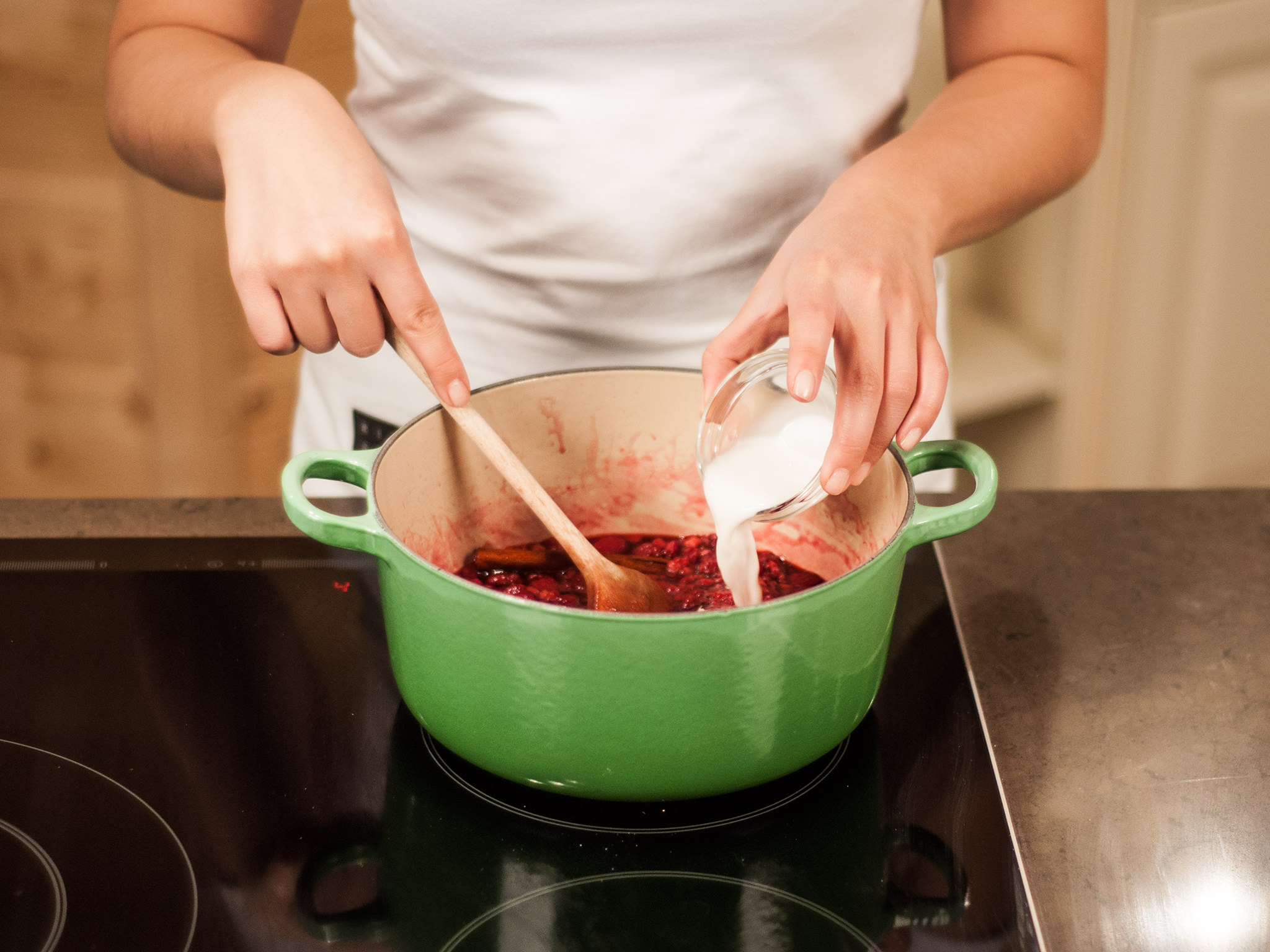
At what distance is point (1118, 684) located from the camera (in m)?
0.67

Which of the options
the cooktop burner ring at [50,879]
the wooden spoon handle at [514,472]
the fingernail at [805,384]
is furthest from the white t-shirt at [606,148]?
the cooktop burner ring at [50,879]

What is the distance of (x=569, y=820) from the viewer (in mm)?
554

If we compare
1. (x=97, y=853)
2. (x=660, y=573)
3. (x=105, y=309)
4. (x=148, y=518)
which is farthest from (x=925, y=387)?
(x=105, y=309)

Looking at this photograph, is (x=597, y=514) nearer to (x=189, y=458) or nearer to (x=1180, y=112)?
(x=189, y=458)

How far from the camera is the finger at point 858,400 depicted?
0.56 meters

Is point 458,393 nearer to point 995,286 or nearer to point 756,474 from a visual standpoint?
point 756,474

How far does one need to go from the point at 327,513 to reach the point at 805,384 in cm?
25

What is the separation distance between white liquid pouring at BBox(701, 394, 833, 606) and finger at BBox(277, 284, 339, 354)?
24 cm

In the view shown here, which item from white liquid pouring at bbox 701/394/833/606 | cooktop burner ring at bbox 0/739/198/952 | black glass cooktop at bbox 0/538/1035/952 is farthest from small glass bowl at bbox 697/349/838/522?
cooktop burner ring at bbox 0/739/198/952

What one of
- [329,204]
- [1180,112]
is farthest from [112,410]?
[1180,112]

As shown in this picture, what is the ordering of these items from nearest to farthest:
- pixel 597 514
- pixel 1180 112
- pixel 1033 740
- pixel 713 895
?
pixel 713 895
pixel 1033 740
pixel 597 514
pixel 1180 112

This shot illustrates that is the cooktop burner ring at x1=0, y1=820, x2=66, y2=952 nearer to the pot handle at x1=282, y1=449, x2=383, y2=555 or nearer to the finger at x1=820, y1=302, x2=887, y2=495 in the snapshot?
the pot handle at x1=282, y1=449, x2=383, y2=555

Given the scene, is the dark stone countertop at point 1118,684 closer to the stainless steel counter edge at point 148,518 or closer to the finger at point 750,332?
the stainless steel counter edge at point 148,518

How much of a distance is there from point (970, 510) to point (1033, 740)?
135mm
